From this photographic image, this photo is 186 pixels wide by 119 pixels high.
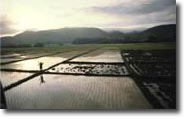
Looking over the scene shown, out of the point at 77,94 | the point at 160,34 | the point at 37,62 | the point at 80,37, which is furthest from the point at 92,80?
the point at 160,34

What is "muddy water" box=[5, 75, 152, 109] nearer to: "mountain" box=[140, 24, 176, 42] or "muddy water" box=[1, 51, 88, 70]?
"muddy water" box=[1, 51, 88, 70]

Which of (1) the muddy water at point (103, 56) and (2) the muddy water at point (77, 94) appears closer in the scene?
(2) the muddy water at point (77, 94)

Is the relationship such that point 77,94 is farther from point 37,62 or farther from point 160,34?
point 160,34

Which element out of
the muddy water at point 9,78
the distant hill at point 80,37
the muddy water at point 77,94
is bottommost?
the muddy water at point 77,94

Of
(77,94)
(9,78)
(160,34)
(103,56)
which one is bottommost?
(77,94)

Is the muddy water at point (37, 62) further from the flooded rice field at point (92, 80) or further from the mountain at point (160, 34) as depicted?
the mountain at point (160, 34)

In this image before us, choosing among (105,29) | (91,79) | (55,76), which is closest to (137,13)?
(105,29)

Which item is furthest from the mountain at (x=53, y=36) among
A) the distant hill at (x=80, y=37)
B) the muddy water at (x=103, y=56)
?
the muddy water at (x=103, y=56)

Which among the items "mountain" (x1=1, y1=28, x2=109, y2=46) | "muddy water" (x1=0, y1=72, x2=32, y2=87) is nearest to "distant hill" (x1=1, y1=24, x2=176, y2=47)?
"mountain" (x1=1, y1=28, x2=109, y2=46)
